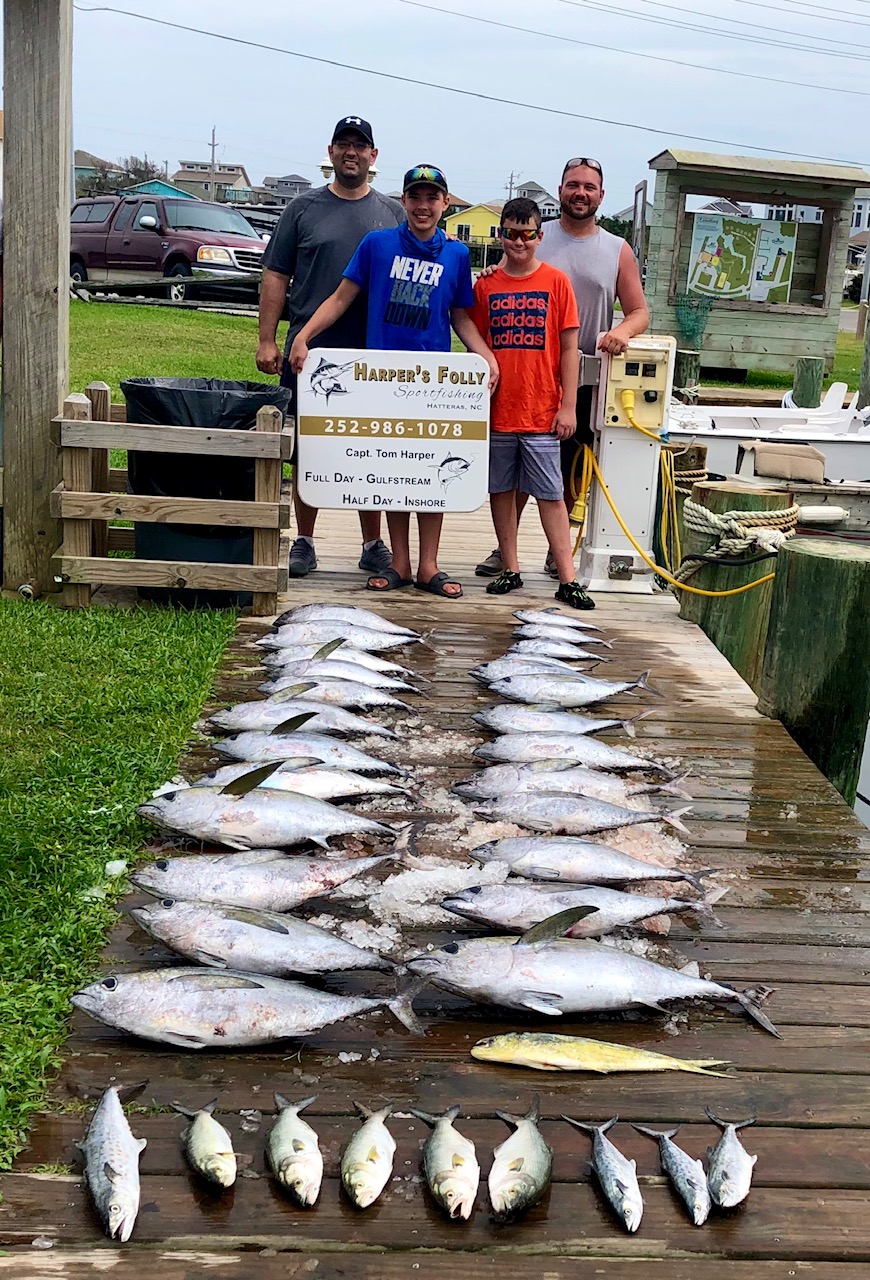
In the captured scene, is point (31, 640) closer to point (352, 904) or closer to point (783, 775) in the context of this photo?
point (352, 904)

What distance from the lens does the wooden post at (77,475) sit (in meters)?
6.00

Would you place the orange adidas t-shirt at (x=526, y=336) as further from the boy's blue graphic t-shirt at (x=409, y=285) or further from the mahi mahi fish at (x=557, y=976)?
the mahi mahi fish at (x=557, y=976)

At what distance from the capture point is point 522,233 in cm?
600

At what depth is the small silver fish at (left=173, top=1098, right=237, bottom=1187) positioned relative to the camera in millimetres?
2398

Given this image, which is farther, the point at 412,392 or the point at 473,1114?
the point at 412,392

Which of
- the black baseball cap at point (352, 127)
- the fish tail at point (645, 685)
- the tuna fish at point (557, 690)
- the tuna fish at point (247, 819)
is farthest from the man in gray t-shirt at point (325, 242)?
the tuna fish at point (247, 819)

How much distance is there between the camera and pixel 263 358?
6.76m

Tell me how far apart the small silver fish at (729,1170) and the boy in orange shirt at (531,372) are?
13.9 feet

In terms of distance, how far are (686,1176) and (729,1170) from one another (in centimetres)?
9

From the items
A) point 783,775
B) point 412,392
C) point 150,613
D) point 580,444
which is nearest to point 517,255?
point 412,392

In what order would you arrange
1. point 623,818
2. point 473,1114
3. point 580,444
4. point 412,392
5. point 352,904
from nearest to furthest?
point 473,1114 → point 352,904 → point 623,818 → point 412,392 → point 580,444

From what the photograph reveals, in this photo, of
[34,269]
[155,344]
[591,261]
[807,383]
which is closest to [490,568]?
[591,261]

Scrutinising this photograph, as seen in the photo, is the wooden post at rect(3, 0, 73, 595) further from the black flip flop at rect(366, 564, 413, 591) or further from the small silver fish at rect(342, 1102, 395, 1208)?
the small silver fish at rect(342, 1102, 395, 1208)

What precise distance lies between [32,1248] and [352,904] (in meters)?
1.39
